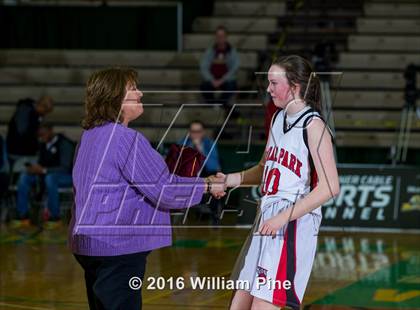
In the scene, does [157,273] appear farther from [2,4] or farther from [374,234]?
[2,4]

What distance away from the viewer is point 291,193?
191 inches

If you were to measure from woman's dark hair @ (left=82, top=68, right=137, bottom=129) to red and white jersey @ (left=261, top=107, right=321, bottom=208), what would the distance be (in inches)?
31.1

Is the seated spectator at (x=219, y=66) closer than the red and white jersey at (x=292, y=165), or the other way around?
the red and white jersey at (x=292, y=165)

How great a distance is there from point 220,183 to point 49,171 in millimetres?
8514

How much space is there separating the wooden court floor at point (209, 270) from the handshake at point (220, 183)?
8.25ft

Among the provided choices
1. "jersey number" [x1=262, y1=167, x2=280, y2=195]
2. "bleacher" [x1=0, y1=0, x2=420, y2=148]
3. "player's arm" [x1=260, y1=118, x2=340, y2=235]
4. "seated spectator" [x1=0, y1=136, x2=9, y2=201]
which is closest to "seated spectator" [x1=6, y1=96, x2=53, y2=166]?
"seated spectator" [x1=0, y1=136, x2=9, y2=201]

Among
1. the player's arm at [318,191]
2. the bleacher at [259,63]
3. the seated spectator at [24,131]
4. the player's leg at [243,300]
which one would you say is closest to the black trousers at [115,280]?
the player's leg at [243,300]

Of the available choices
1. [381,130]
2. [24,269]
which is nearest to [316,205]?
[24,269]

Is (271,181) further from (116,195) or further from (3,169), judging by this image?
(3,169)

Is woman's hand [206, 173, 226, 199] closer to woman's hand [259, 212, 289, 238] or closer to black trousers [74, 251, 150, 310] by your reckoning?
woman's hand [259, 212, 289, 238]

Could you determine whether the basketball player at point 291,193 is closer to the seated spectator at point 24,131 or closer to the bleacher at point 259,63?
the seated spectator at point 24,131

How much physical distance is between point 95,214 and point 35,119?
9.20 metres

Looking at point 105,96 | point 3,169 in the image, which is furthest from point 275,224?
point 3,169

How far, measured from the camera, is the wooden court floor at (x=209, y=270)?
7.99m
